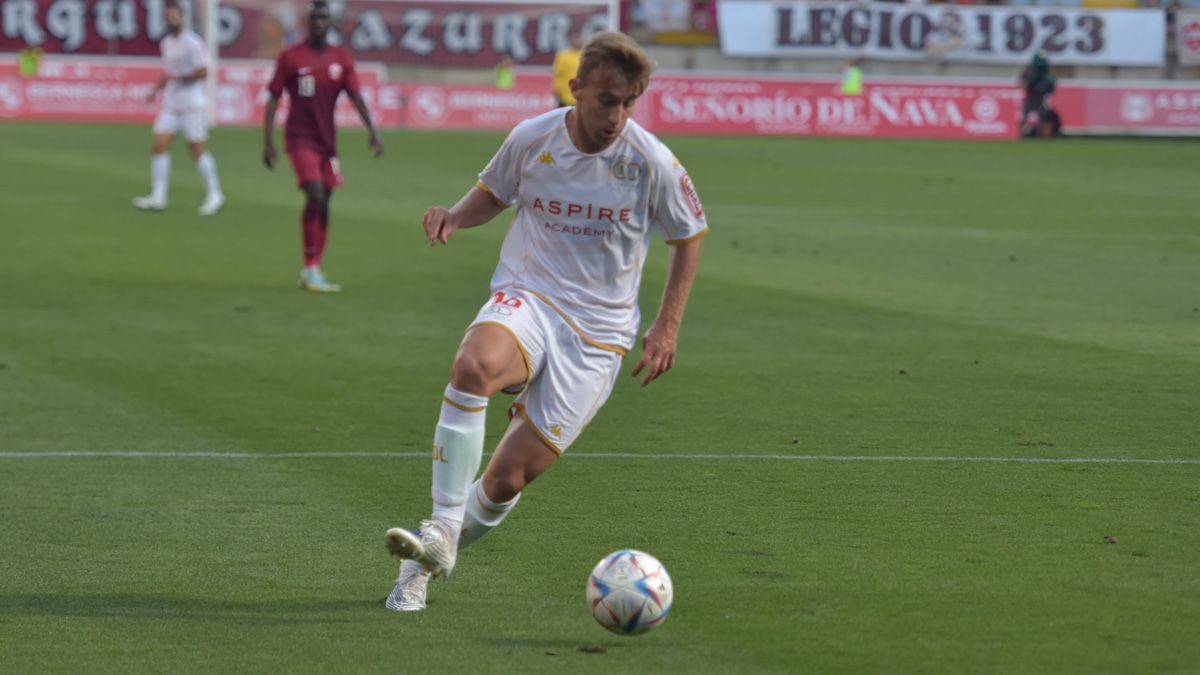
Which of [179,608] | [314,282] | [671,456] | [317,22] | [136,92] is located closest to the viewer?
[179,608]

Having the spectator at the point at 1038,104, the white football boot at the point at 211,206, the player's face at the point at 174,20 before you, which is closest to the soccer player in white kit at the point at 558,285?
the white football boot at the point at 211,206

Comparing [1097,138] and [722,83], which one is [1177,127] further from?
[722,83]

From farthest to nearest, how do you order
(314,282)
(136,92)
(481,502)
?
(136,92), (314,282), (481,502)

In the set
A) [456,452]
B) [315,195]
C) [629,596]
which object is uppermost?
[456,452]

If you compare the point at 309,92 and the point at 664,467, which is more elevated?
the point at 309,92

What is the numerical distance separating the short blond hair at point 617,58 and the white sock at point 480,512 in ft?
4.50

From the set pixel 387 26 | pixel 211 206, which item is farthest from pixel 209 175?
pixel 387 26

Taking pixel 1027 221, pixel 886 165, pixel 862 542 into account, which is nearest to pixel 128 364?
pixel 862 542

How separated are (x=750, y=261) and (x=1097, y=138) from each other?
30.7m

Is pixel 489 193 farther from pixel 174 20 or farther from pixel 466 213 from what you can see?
pixel 174 20

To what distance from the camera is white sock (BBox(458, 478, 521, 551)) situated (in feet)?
20.8

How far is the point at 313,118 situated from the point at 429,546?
10013 millimetres

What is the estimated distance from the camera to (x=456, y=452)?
19.9 feet

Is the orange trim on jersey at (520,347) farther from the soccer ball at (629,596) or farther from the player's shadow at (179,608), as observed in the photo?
the player's shadow at (179,608)
